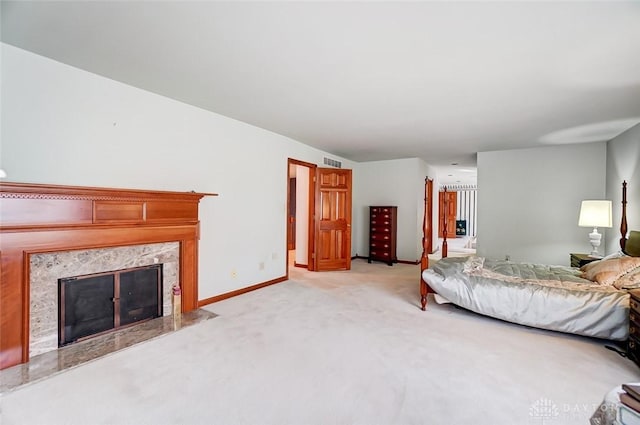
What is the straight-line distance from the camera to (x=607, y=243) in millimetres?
4730

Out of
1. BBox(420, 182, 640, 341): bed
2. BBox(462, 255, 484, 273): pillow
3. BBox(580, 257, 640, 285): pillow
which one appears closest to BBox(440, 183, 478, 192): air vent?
BBox(420, 182, 640, 341): bed

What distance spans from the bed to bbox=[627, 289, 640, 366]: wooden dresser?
99 mm

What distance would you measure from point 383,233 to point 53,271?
5556 millimetres

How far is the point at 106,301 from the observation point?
2.75 metres

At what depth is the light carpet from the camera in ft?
5.79

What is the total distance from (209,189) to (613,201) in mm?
6022

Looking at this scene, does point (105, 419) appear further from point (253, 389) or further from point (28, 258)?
point (28, 258)

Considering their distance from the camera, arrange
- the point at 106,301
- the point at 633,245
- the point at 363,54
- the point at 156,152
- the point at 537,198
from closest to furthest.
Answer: the point at 363,54 < the point at 106,301 < the point at 156,152 < the point at 633,245 < the point at 537,198

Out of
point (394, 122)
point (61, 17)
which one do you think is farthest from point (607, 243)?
point (61, 17)

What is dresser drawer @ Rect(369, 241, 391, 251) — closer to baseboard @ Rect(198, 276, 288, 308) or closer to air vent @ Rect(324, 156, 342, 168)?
air vent @ Rect(324, 156, 342, 168)

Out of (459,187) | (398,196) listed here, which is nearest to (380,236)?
(398,196)

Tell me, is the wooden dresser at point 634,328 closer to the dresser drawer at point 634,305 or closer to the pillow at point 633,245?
the dresser drawer at point 634,305

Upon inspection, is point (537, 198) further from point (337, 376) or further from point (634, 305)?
point (337, 376)

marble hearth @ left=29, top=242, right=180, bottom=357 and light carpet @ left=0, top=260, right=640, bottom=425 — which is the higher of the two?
marble hearth @ left=29, top=242, right=180, bottom=357
